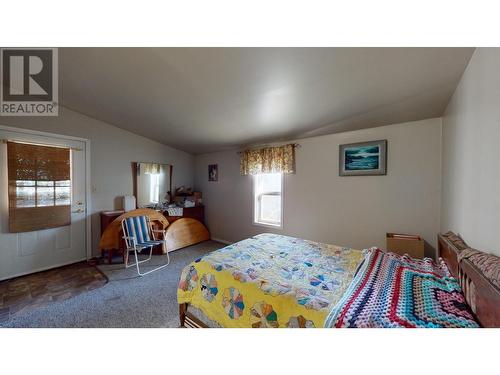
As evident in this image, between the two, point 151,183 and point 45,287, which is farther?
point 151,183

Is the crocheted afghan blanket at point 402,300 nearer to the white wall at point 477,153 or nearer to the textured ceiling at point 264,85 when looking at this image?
the white wall at point 477,153

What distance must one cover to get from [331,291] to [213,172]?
12.2 ft

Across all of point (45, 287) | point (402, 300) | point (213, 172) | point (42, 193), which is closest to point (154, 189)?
point (213, 172)

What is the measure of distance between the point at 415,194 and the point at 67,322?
3951 millimetres

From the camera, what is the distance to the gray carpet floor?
5.61 feet

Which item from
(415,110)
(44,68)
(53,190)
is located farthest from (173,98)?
(415,110)

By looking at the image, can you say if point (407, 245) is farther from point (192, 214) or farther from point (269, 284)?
point (192, 214)

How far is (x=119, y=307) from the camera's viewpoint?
1.93m

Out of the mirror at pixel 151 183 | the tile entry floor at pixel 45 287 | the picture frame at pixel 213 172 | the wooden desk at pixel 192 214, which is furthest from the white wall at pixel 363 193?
the tile entry floor at pixel 45 287

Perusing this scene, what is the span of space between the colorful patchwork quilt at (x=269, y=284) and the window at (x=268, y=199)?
1656 millimetres

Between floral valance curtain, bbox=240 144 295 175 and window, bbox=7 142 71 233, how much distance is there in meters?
2.96
